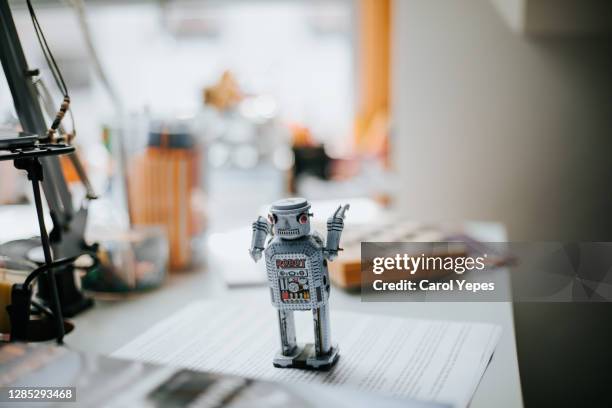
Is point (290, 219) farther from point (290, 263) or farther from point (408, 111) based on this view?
point (408, 111)

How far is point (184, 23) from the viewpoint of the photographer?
2.77 meters

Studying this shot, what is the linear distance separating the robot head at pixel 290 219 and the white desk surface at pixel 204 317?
251mm

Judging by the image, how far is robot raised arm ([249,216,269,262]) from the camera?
2.19 ft

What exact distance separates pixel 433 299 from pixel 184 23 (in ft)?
7.33

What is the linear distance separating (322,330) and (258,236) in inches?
5.1

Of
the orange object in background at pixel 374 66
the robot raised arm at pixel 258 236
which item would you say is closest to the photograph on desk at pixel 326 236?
the robot raised arm at pixel 258 236

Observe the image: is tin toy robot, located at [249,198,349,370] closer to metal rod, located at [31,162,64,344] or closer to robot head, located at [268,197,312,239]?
robot head, located at [268,197,312,239]

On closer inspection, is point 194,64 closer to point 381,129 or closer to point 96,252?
point 381,129

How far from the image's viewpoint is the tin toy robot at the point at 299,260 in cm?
64

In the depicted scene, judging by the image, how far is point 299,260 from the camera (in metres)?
0.64

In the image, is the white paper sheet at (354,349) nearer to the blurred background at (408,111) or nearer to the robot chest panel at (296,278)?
the robot chest panel at (296,278)

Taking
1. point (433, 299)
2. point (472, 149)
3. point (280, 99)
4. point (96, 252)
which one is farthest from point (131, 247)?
point (280, 99)

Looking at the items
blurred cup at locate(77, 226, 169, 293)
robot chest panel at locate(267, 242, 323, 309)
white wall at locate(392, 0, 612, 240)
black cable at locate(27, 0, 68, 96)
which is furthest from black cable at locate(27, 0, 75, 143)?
white wall at locate(392, 0, 612, 240)

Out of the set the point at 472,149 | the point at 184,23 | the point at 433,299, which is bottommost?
the point at 433,299
